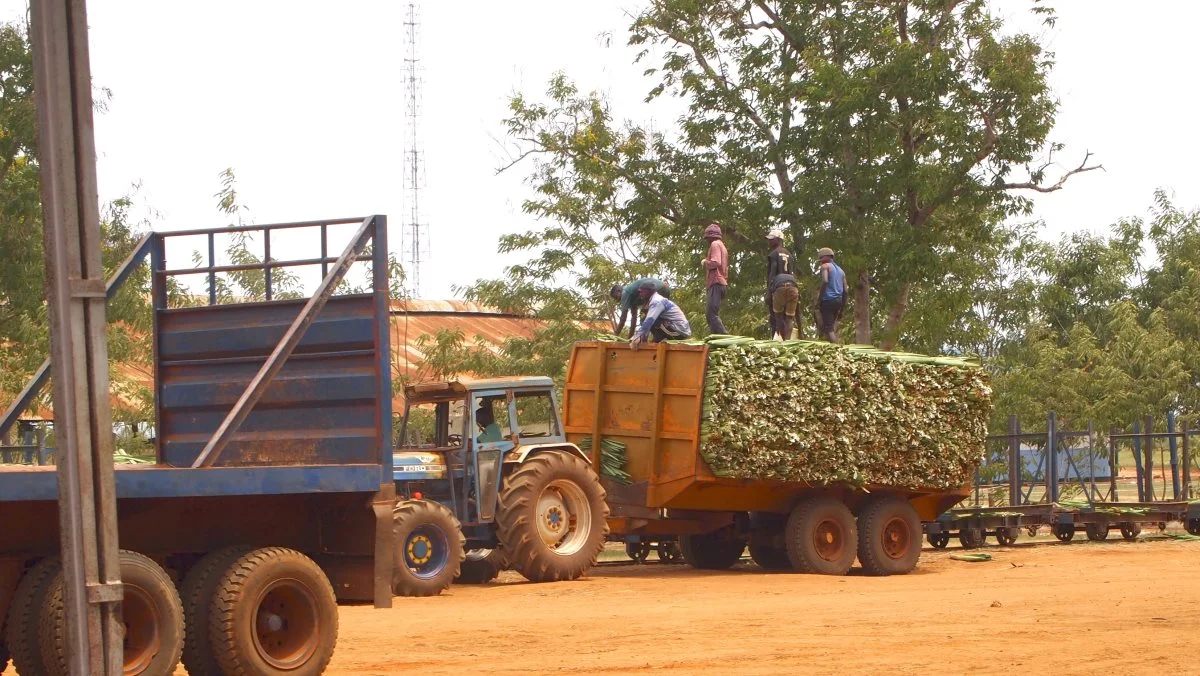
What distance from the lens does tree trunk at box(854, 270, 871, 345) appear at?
88.4 feet

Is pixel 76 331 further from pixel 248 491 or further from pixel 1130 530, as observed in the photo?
pixel 1130 530

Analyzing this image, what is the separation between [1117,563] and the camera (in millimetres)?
20422

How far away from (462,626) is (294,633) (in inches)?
157

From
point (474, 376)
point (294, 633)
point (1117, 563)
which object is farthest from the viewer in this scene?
point (474, 376)

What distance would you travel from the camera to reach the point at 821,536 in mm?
19406

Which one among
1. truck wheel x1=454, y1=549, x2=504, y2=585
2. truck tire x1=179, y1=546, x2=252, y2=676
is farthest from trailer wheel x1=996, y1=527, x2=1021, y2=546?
truck tire x1=179, y1=546, x2=252, y2=676

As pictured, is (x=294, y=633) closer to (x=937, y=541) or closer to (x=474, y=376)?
(x=937, y=541)

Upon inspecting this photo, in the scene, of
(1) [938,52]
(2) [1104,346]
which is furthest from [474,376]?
(2) [1104,346]

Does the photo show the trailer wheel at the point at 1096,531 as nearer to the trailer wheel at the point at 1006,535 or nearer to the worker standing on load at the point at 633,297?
the trailer wheel at the point at 1006,535

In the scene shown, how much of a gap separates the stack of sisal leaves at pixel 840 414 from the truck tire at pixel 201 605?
9.44 m

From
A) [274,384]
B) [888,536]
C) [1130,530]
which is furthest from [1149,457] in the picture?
[274,384]

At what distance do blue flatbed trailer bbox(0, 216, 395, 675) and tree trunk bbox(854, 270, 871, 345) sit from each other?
17.7 meters

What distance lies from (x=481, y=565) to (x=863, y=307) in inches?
431

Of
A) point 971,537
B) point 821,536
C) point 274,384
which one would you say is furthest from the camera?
point 971,537
